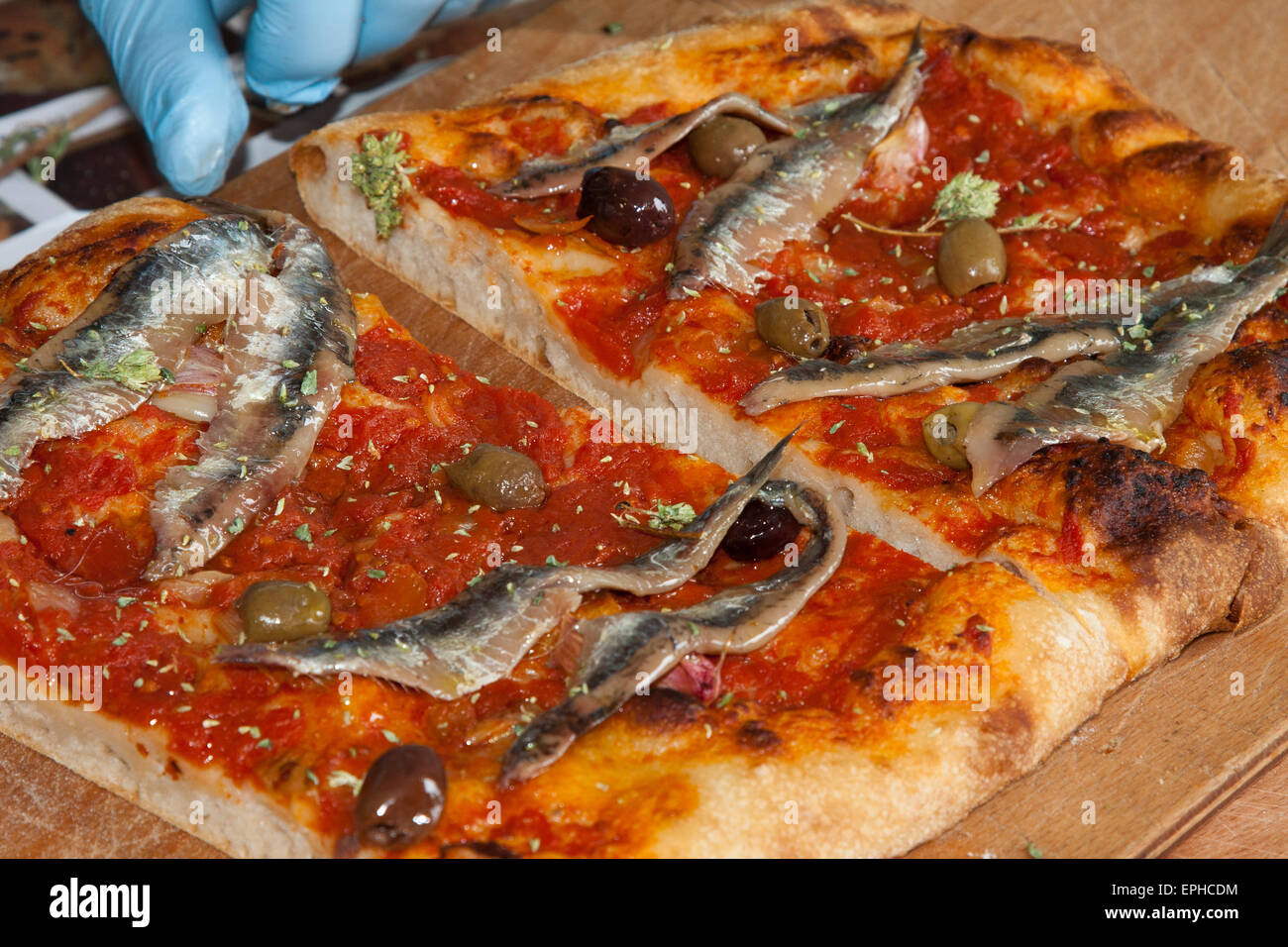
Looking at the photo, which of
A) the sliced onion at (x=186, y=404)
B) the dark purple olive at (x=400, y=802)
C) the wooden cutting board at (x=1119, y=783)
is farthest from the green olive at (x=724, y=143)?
the dark purple olive at (x=400, y=802)

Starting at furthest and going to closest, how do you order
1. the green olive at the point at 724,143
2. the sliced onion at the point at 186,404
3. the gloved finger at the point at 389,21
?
the gloved finger at the point at 389,21, the green olive at the point at 724,143, the sliced onion at the point at 186,404

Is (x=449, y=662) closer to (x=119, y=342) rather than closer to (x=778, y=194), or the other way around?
(x=119, y=342)

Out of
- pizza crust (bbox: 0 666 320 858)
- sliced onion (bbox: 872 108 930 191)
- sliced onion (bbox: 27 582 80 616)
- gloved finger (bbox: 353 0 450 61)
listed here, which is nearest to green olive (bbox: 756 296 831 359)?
sliced onion (bbox: 872 108 930 191)

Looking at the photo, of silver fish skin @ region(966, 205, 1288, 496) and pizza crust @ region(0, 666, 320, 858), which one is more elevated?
silver fish skin @ region(966, 205, 1288, 496)

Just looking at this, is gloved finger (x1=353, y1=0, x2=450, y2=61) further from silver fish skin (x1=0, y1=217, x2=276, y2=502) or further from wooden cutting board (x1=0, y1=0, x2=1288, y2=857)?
silver fish skin (x1=0, y1=217, x2=276, y2=502)

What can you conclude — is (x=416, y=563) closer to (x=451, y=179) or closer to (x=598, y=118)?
(x=451, y=179)

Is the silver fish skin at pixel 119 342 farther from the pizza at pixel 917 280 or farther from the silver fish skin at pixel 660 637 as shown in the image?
the silver fish skin at pixel 660 637
